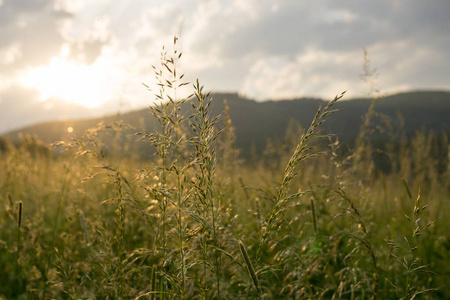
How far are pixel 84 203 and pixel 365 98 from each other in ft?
10.5

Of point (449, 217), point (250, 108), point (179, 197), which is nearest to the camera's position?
point (179, 197)

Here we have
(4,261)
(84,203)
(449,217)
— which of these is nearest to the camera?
(4,261)

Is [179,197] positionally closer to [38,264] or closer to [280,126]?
[38,264]

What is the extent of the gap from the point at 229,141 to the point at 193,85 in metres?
2.35

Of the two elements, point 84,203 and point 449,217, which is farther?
point 449,217

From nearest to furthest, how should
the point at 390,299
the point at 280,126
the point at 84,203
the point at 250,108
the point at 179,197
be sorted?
the point at 179,197, the point at 390,299, the point at 84,203, the point at 280,126, the point at 250,108

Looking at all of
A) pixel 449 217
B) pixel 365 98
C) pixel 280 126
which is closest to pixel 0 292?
pixel 365 98

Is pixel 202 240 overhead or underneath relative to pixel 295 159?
underneath

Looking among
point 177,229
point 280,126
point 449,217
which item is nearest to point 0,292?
point 177,229

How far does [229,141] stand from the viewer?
388 cm

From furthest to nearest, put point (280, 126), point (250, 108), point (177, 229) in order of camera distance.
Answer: point (250, 108), point (280, 126), point (177, 229)

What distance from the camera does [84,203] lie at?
4.29m

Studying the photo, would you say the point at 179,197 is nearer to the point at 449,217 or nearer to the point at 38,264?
the point at 38,264

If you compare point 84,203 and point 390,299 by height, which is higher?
point 84,203
